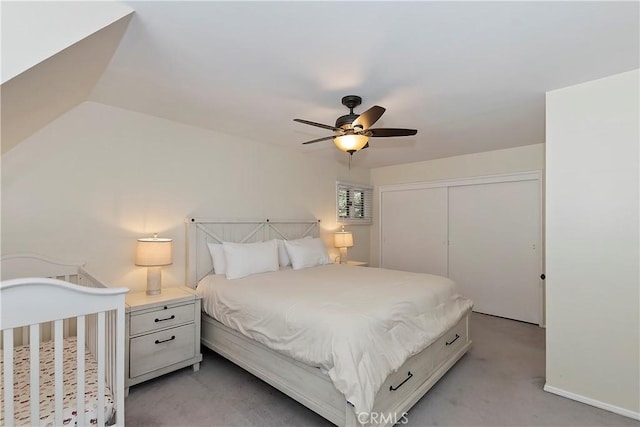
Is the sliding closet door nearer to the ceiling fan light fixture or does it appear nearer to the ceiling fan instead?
the ceiling fan

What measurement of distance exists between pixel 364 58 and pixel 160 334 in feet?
8.70

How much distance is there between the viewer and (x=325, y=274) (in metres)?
3.36

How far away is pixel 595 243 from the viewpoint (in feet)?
7.43

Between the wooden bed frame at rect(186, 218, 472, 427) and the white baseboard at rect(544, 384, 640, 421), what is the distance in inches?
28.2

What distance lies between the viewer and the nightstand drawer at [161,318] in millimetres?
2453

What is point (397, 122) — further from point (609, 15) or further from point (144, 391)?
point (144, 391)

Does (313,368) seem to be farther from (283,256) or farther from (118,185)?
(118,185)

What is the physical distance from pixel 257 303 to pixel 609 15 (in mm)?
2755

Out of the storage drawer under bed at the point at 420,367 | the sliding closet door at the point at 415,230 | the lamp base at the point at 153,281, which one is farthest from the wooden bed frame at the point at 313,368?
the sliding closet door at the point at 415,230

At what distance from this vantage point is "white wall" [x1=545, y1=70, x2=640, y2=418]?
2.14 metres

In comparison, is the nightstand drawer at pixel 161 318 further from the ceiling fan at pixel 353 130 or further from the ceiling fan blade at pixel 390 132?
the ceiling fan blade at pixel 390 132

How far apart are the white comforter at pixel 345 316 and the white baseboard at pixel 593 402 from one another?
2.72 feet

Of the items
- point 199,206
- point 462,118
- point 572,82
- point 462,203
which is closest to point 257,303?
point 199,206

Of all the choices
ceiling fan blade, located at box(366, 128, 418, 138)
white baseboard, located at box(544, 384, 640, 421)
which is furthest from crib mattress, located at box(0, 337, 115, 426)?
white baseboard, located at box(544, 384, 640, 421)
